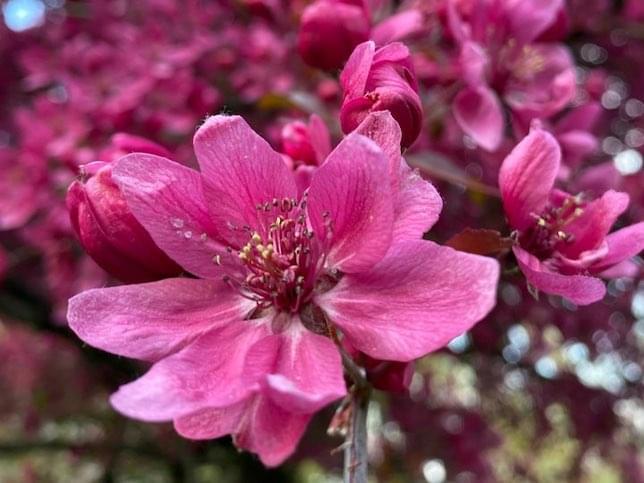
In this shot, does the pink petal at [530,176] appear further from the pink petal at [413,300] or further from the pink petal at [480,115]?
the pink petal at [480,115]

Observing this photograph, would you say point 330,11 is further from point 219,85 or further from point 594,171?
point 219,85

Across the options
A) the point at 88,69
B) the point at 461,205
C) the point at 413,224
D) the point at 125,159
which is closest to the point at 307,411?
the point at 413,224

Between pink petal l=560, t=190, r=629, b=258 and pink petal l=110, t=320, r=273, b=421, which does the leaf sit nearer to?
pink petal l=560, t=190, r=629, b=258

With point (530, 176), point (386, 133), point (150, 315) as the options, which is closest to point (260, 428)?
point (150, 315)

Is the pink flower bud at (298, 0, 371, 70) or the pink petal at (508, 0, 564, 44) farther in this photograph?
the pink petal at (508, 0, 564, 44)

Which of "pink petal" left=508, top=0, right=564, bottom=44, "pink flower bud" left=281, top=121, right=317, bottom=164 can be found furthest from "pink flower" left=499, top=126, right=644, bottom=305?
"pink petal" left=508, top=0, right=564, bottom=44

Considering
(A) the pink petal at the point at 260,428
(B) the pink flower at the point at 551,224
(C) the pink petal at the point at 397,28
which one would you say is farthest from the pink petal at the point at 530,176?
(C) the pink petal at the point at 397,28
